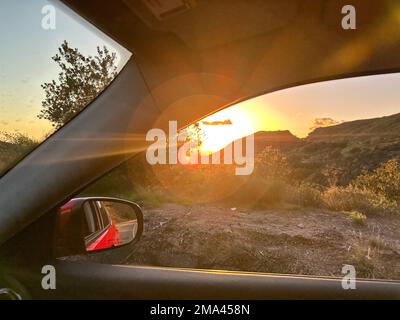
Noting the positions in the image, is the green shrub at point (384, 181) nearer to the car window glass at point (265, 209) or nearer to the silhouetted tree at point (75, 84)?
the car window glass at point (265, 209)

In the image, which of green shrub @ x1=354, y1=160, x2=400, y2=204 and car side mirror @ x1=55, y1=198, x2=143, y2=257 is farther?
green shrub @ x1=354, y1=160, x2=400, y2=204

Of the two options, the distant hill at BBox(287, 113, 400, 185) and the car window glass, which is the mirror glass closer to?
the car window glass

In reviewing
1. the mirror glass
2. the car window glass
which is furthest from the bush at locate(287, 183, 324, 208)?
the mirror glass

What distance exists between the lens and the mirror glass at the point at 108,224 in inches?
76.5

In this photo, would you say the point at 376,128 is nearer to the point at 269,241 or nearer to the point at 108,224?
the point at 269,241

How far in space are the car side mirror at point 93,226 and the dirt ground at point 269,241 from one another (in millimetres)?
1537

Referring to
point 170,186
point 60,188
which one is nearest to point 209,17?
point 60,188

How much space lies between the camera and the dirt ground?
489cm

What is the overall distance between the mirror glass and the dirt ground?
4.79 feet

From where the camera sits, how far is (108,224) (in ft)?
7.54

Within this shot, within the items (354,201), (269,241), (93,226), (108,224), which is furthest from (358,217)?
(93,226)

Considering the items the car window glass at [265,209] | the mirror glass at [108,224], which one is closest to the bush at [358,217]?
the car window glass at [265,209]

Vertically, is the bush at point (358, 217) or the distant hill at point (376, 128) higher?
the distant hill at point (376, 128)
